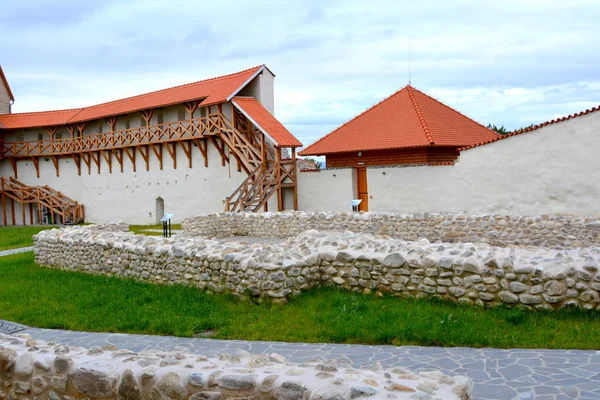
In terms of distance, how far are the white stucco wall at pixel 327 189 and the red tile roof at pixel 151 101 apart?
5213 millimetres

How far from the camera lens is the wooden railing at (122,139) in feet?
85.0

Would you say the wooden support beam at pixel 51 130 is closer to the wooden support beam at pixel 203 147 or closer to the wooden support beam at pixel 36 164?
the wooden support beam at pixel 36 164

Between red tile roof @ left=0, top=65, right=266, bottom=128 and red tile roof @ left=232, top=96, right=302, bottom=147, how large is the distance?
695 millimetres

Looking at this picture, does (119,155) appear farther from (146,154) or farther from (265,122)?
(265,122)

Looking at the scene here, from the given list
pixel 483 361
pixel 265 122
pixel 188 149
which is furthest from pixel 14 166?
pixel 483 361

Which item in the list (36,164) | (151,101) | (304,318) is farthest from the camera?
(36,164)

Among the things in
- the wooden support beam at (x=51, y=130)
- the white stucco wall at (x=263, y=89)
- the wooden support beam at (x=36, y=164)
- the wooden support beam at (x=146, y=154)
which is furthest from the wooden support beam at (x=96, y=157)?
the white stucco wall at (x=263, y=89)

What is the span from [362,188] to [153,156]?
13.6m

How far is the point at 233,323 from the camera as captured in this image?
299 inches

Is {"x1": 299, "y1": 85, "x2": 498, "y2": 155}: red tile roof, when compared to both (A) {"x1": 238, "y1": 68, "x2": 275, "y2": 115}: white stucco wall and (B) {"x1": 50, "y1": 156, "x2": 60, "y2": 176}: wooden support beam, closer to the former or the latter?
(A) {"x1": 238, "y1": 68, "x2": 275, "y2": 115}: white stucco wall

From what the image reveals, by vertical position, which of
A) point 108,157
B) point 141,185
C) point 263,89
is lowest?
point 141,185

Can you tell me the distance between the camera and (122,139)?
30719 mm

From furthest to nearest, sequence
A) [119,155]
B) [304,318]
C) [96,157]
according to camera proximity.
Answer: [96,157] → [119,155] → [304,318]

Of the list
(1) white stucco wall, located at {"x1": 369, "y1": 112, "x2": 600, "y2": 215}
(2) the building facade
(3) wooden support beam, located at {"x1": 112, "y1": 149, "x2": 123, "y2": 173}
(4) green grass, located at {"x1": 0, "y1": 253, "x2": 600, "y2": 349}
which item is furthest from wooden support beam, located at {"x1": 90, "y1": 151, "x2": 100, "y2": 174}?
(4) green grass, located at {"x1": 0, "y1": 253, "x2": 600, "y2": 349}
